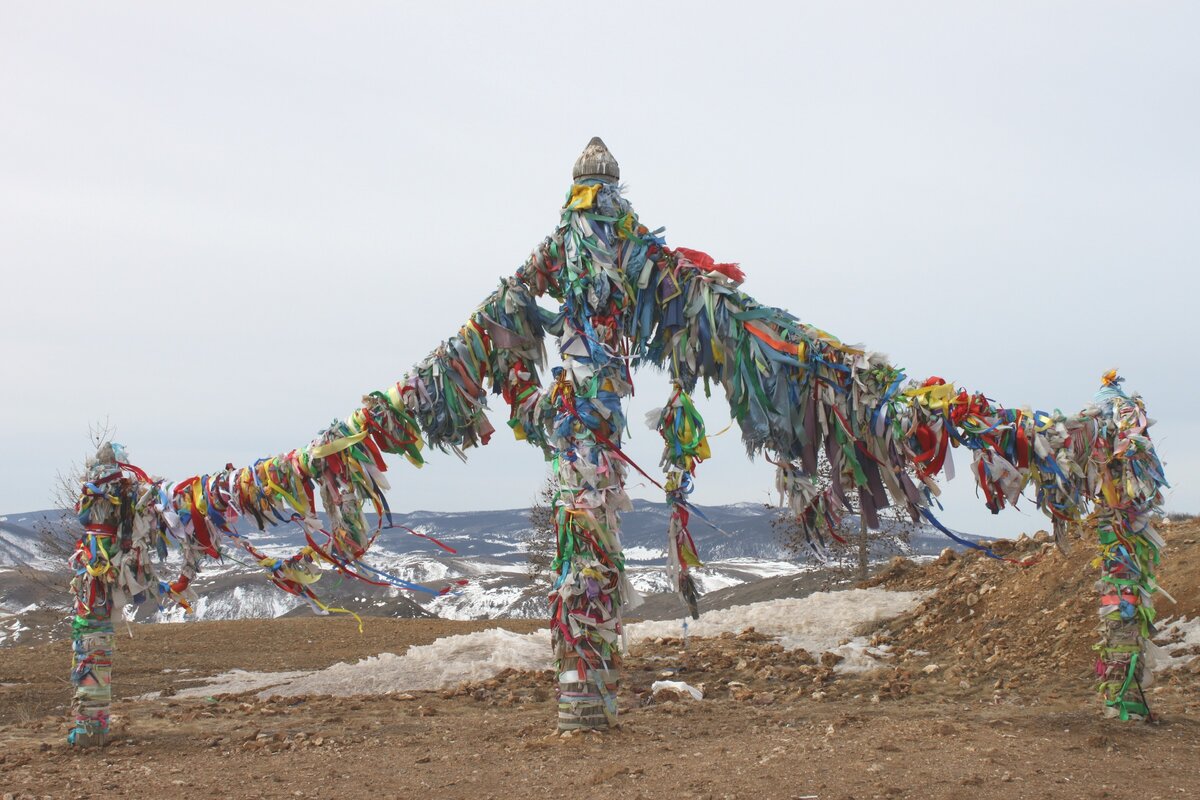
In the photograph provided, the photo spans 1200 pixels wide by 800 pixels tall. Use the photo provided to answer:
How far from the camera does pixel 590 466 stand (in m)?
6.66

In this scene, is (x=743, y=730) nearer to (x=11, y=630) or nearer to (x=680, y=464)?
(x=680, y=464)

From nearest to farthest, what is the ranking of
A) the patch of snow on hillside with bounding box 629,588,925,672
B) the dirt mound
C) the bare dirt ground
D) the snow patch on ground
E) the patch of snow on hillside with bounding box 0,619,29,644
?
the bare dirt ground, the dirt mound, the snow patch on ground, the patch of snow on hillside with bounding box 629,588,925,672, the patch of snow on hillside with bounding box 0,619,29,644

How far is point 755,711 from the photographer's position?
8.02 meters

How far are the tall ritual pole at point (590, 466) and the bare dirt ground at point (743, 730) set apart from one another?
17.4 inches

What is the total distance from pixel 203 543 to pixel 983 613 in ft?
28.5

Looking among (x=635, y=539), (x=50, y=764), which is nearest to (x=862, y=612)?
(x=50, y=764)

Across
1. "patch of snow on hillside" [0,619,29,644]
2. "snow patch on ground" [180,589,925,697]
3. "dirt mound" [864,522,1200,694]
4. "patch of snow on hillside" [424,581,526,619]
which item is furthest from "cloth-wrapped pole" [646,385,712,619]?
"patch of snow on hillside" [424,581,526,619]

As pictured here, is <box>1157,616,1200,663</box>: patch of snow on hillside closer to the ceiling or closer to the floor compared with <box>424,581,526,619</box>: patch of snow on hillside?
closer to the ceiling

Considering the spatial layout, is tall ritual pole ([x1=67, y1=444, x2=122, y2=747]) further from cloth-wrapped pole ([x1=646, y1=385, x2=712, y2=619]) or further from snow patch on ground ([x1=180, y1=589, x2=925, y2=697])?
cloth-wrapped pole ([x1=646, y1=385, x2=712, y2=619])

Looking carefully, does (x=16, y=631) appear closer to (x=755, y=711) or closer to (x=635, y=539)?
(x=755, y=711)

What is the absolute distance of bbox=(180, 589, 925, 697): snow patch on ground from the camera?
34.9ft

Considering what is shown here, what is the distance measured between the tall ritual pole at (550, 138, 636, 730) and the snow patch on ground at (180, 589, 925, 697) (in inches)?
166

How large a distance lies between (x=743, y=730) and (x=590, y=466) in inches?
86.9

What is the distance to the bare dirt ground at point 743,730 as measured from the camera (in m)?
5.59
